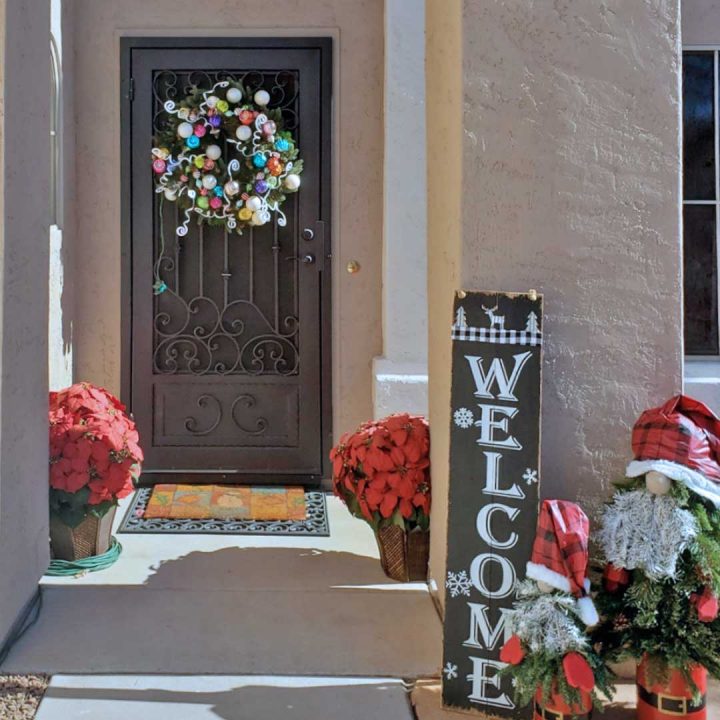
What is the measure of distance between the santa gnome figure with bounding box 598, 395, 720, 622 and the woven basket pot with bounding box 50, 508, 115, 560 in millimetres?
1879

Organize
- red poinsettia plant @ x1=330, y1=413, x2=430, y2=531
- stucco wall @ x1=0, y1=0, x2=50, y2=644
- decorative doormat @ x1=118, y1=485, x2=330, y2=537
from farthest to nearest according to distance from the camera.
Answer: decorative doormat @ x1=118, y1=485, x2=330, y2=537
red poinsettia plant @ x1=330, y1=413, x2=430, y2=531
stucco wall @ x1=0, y1=0, x2=50, y2=644

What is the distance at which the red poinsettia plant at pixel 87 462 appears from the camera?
3.15 metres

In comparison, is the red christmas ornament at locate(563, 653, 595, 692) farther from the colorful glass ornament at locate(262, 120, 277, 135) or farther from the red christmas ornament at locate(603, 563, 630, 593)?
the colorful glass ornament at locate(262, 120, 277, 135)

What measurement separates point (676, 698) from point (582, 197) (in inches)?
51.0

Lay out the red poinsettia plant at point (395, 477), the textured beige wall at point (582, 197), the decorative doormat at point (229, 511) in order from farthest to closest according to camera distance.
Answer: the decorative doormat at point (229, 511) → the red poinsettia plant at point (395, 477) → the textured beige wall at point (582, 197)

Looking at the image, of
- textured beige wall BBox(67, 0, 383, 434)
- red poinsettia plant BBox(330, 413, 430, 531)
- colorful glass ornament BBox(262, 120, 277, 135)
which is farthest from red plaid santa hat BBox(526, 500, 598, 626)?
colorful glass ornament BBox(262, 120, 277, 135)

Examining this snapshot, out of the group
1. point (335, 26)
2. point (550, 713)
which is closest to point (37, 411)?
point (550, 713)

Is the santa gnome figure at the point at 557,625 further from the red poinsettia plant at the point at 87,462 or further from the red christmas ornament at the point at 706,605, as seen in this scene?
the red poinsettia plant at the point at 87,462

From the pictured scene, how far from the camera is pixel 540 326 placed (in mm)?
2355

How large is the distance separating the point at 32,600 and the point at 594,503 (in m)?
1.76

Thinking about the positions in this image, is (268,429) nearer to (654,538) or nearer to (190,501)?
(190,501)

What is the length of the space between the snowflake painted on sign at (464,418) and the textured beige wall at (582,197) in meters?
0.23

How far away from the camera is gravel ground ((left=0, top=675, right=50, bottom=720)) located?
2.25m

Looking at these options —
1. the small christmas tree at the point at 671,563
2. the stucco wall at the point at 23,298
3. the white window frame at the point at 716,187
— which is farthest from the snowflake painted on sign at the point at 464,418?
the white window frame at the point at 716,187
